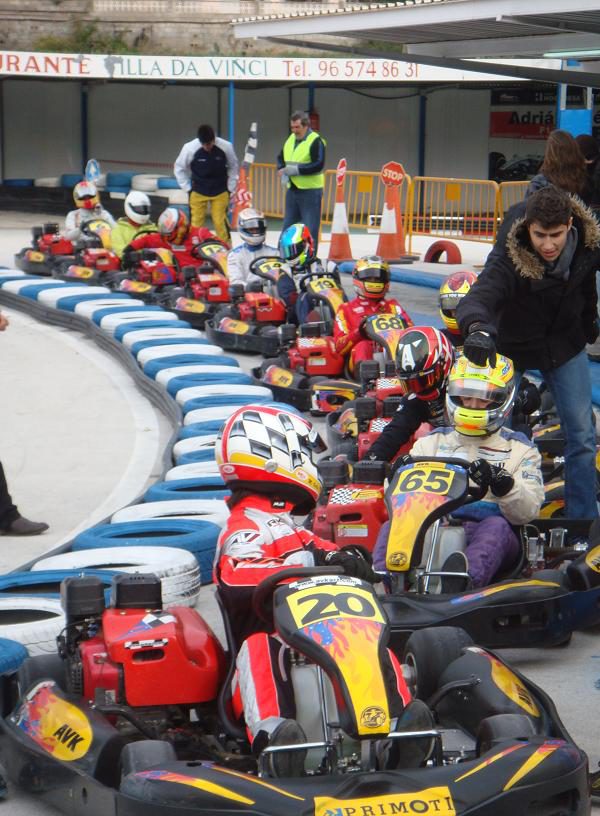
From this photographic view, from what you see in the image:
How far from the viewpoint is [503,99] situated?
22016 mm

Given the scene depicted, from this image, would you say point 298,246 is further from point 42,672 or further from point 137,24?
point 137,24

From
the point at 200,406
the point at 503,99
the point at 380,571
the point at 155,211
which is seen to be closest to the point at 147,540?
the point at 380,571

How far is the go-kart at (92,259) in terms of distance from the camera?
13.2m

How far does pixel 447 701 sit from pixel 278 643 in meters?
0.63

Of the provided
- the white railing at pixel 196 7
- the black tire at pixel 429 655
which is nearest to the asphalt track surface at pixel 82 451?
the black tire at pixel 429 655

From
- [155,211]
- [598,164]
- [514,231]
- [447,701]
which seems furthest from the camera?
[155,211]

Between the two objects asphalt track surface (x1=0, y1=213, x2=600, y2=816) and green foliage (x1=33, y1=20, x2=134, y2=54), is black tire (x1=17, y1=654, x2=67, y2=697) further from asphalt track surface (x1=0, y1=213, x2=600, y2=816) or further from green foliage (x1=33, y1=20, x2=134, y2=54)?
green foliage (x1=33, y1=20, x2=134, y2=54)

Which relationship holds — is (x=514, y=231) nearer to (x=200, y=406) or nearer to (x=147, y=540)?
(x=147, y=540)

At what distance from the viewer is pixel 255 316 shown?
9891mm

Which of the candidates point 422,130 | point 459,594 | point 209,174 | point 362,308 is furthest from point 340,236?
point 459,594

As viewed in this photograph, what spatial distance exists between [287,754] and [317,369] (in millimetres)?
5492

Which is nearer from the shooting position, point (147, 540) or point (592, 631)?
point (592, 631)

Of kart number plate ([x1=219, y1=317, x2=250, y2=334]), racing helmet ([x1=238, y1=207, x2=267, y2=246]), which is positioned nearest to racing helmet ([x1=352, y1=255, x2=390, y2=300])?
kart number plate ([x1=219, y1=317, x2=250, y2=334])

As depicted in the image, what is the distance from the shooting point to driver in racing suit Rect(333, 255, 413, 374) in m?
7.98
